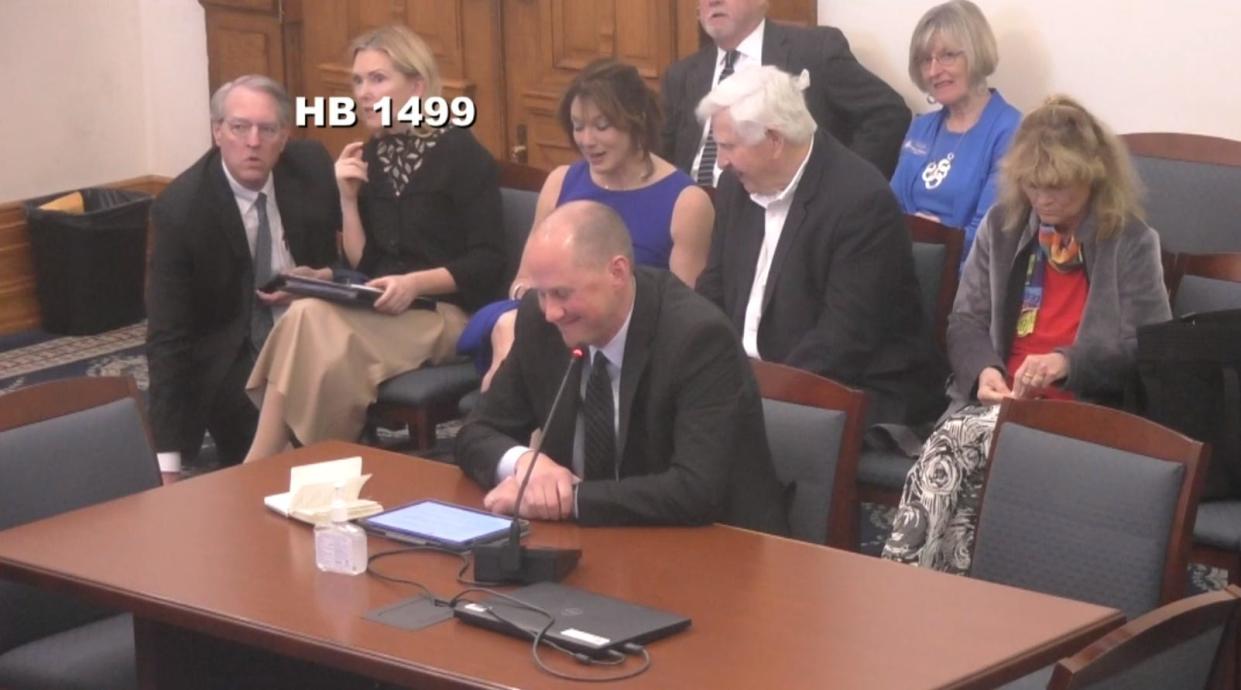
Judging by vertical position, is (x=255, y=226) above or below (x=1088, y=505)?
above

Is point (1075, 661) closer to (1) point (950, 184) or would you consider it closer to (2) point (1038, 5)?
(1) point (950, 184)

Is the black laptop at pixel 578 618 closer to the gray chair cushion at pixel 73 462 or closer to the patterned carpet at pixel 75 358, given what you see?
the gray chair cushion at pixel 73 462

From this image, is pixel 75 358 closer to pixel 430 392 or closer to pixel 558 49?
pixel 558 49

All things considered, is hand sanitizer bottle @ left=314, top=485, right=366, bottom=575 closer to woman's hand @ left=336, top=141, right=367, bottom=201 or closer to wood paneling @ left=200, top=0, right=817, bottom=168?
woman's hand @ left=336, top=141, right=367, bottom=201

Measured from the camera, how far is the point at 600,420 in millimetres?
3262

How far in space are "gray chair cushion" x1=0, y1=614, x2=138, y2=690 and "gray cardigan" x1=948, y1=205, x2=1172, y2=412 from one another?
5.93 feet

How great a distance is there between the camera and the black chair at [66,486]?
3.21 metres

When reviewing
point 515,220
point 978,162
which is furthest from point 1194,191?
point 515,220

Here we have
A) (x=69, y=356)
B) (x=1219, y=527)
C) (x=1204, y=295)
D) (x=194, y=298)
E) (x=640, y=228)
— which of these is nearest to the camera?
(x=1219, y=527)

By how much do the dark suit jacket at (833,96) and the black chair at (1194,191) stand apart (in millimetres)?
753

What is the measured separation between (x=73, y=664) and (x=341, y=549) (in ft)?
2.19

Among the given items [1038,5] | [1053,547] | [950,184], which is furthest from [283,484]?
[1038,5]

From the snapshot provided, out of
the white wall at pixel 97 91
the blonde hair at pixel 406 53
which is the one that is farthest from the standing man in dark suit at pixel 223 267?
the white wall at pixel 97 91

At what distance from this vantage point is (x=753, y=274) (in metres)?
4.37
